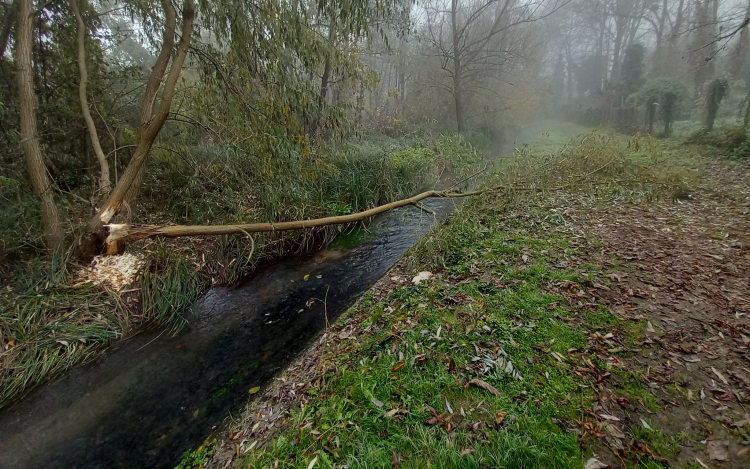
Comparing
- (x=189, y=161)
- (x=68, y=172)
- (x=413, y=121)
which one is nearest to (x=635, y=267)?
(x=189, y=161)

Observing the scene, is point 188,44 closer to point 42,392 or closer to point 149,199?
point 149,199

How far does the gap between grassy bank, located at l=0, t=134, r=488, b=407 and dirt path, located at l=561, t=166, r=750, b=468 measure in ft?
14.1

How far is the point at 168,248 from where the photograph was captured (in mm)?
4711

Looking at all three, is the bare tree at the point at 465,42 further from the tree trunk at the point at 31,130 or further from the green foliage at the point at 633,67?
the tree trunk at the point at 31,130

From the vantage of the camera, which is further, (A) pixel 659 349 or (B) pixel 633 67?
(B) pixel 633 67

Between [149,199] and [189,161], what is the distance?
130 centimetres

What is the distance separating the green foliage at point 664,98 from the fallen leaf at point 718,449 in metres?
15.3

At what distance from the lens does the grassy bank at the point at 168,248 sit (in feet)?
11.2

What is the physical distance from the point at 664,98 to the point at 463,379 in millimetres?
16393

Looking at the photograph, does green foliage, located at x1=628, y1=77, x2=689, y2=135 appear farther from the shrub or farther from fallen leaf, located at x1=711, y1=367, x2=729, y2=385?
fallen leaf, located at x1=711, y1=367, x2=729, y2=385

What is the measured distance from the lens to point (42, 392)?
3115 mm

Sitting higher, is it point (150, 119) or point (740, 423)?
point (150, 119)

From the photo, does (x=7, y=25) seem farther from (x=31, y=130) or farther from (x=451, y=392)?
(x=451, y=392)

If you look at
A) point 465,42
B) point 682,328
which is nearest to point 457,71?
point 465,42
